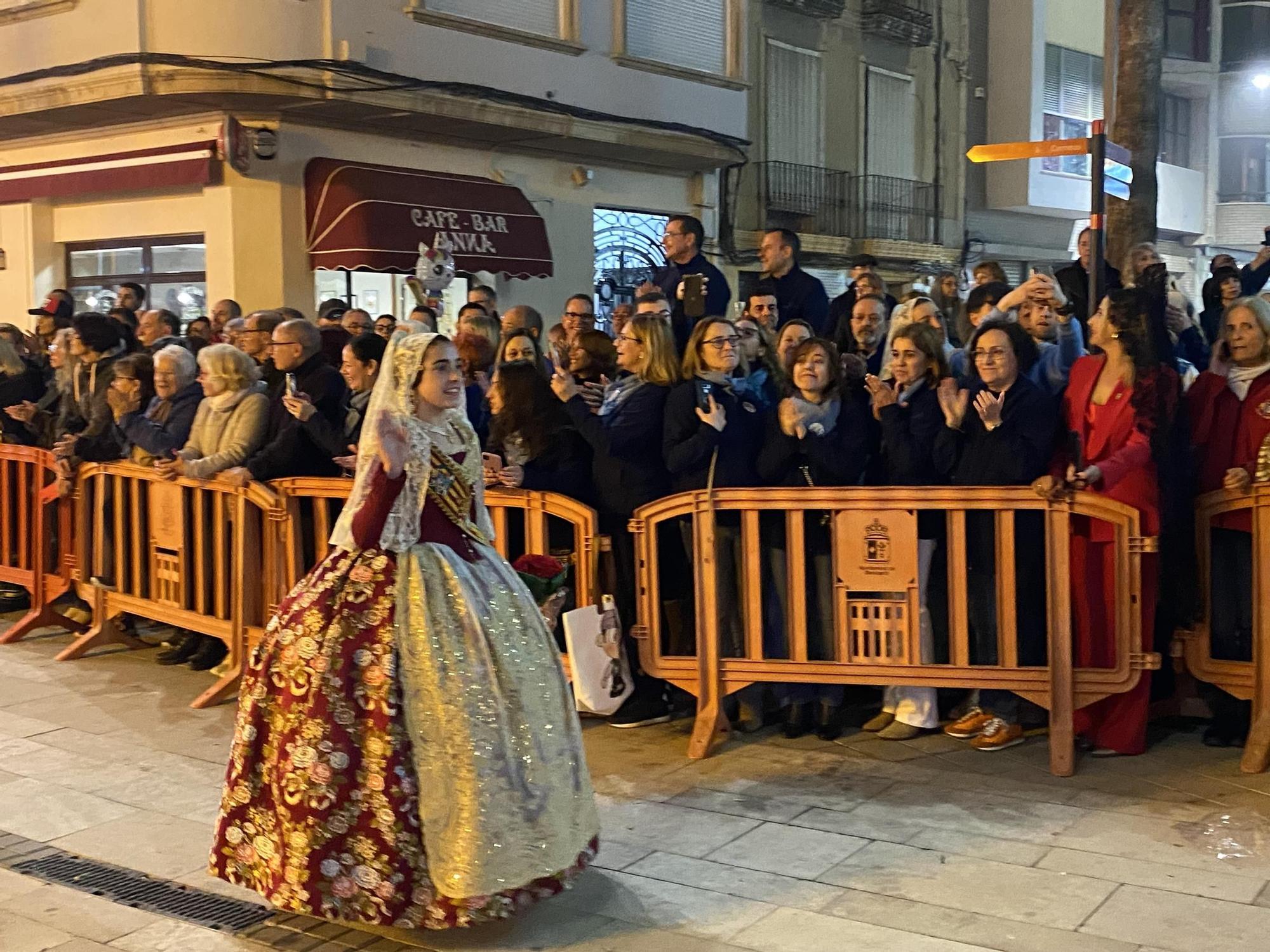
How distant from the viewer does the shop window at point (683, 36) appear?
17.4 metres

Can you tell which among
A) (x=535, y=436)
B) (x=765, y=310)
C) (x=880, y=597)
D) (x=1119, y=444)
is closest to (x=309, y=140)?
(x=765, y=310)

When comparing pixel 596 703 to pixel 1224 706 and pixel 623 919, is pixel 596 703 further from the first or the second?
pixel 1224 706

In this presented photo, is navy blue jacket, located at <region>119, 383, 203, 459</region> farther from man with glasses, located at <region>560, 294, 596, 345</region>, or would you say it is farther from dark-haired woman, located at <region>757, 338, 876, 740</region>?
dark-haired woman, located at <region>757, 338, 876, 740</region>

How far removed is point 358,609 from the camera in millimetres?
4551

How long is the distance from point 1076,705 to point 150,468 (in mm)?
5049

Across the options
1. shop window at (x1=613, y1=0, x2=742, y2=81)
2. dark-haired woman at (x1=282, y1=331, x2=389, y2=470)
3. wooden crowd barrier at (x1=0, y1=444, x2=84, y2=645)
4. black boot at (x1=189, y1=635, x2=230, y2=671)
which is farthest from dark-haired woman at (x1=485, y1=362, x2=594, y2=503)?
shop window at (x1=613, y1=0, x2=742, y2=81)

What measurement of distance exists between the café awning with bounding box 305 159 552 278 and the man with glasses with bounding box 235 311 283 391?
5.60 meters

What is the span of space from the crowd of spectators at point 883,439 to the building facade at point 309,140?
6767mm

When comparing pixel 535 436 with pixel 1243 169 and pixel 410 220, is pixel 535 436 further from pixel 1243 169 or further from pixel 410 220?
pixel 1243 169

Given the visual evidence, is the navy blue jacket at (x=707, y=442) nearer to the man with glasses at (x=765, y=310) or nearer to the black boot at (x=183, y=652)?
the man with glasses at (x=765, y=310)

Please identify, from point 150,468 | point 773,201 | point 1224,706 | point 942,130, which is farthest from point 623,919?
point 942,130

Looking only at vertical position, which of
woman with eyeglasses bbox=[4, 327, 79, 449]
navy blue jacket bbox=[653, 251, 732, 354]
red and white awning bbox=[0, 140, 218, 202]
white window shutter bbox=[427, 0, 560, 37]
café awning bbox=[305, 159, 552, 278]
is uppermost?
white window shutter bbox=[427, 0, 560, 37]

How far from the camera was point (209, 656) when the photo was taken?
8227mm

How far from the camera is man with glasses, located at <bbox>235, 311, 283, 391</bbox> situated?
8.62m
